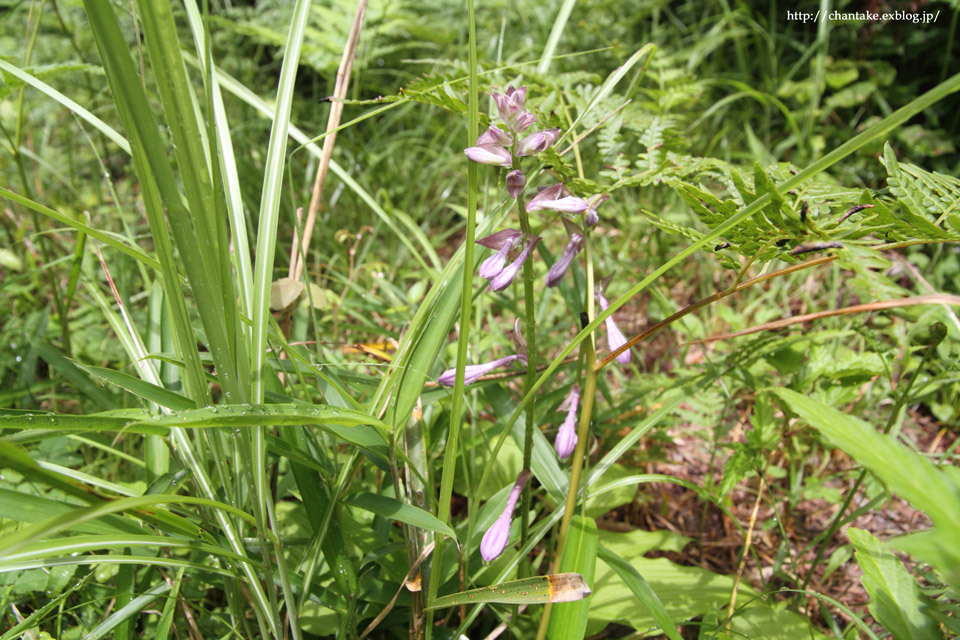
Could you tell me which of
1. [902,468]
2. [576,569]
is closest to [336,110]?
[576,569]

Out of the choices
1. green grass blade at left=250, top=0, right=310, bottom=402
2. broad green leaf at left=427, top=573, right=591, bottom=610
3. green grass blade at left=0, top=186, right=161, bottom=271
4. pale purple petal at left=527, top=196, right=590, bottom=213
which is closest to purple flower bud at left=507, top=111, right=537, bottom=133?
pale purple petal at left=527, top=196, right=590, bottom=213

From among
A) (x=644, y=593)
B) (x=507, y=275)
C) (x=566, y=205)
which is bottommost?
(x=644, y=593)

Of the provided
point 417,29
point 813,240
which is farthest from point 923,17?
point 813,240

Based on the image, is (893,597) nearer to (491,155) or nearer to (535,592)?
(535,592)

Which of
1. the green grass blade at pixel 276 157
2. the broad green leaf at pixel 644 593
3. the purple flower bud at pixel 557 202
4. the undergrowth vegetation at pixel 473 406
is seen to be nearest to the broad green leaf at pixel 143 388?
the undergrowth vegetation at pixel 473 406

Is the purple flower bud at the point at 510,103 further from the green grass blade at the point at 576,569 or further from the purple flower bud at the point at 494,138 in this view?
the green grass blade at the point at 576,569

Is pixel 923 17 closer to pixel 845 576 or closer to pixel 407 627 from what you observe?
pixel 845 576

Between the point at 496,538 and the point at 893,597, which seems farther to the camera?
the point at 496,538
